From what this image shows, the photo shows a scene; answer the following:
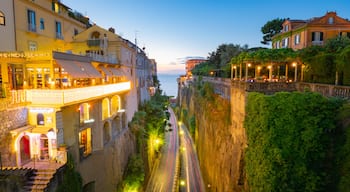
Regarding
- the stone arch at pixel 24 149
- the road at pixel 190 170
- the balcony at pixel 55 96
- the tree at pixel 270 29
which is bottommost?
the road at pixel 190 170

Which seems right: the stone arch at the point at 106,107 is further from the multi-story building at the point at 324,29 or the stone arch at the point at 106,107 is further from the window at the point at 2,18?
the multi-story building at the point at 324,29

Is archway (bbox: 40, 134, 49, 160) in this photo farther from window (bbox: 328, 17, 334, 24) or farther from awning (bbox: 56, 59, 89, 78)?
window (bbox: 328, 17, 334, 24)

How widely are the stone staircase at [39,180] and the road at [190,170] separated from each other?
18.8 metres

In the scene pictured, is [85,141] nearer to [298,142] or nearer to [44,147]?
[44,147]

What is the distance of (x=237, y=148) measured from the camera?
50.0ft

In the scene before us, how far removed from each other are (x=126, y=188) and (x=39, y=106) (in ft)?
38.8

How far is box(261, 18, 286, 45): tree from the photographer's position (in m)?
51.6

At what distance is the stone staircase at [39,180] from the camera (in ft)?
33.1

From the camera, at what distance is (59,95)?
11539 mm

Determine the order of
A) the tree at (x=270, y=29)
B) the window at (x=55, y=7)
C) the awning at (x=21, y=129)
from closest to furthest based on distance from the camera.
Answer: the awning at (x=21, y=129)
the window at (x=55, y=7)
the tree at (x=270, y=29)

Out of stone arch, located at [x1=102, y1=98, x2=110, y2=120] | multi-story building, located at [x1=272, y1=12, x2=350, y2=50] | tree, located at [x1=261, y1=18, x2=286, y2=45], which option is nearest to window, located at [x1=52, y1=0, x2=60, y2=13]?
stone arch, located at [x1=102, y1=98, x2=110, y2=120]

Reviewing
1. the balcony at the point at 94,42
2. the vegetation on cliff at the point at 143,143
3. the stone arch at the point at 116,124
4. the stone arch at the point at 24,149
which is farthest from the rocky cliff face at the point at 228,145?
the balcony at the point at 94,42

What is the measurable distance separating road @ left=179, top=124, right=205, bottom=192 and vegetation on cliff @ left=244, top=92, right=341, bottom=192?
17859 mm

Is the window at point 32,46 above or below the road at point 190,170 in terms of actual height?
above
